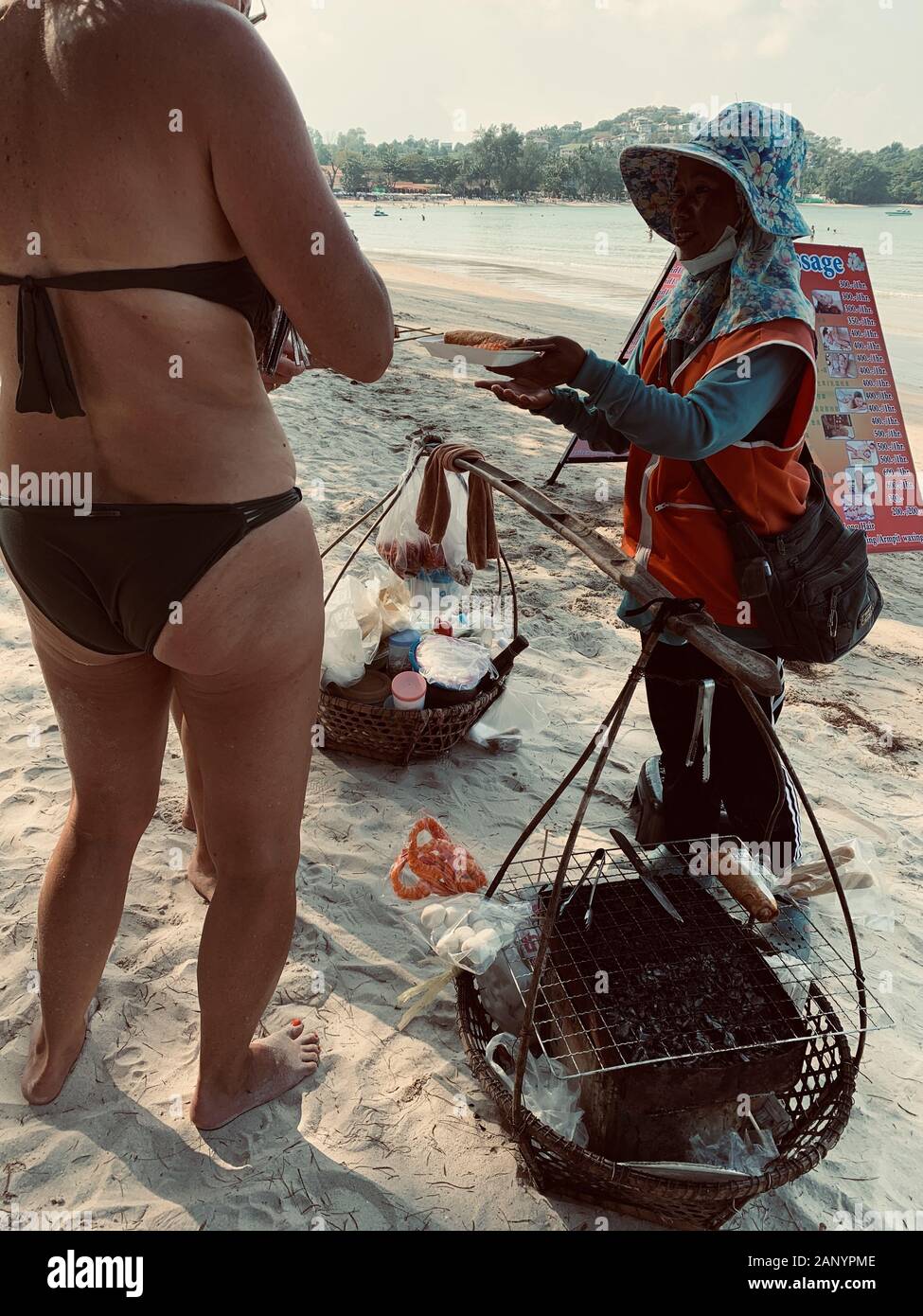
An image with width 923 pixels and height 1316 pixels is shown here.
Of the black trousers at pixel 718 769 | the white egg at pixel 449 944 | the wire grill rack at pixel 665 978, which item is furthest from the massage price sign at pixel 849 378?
the white egg at pixel 449 944

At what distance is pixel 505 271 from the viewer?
73.2 feet

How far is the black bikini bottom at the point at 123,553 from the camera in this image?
1.46m

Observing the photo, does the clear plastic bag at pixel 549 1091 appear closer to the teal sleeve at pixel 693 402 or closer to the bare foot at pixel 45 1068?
the bare foot at pixel 45 1068

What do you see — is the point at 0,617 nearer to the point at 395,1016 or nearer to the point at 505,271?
the point at 395,1016

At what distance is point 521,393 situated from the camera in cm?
228

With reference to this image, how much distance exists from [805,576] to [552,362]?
85cm

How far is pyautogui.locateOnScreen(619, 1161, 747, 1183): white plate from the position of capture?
185 centimetres

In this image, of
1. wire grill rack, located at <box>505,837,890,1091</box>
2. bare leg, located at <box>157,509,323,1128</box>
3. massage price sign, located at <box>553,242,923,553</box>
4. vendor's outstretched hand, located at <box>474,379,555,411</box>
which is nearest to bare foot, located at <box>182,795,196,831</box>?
bare leg, located at <box>157,509,323,1128</box>

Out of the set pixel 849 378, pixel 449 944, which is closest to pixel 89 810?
pixel 449 944

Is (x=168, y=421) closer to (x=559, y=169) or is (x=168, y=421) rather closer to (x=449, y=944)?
(x=449, y=944)

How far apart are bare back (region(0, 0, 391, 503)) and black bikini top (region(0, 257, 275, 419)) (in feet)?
0.05

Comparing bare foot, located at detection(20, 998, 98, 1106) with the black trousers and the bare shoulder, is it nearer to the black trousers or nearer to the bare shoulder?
the black trousers

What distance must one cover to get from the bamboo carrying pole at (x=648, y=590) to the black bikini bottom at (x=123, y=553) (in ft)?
2.31

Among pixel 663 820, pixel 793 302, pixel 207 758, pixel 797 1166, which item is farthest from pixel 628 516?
pixel 797 1166
